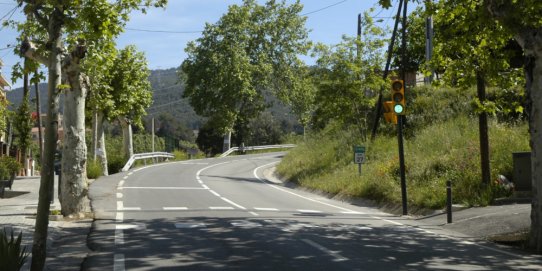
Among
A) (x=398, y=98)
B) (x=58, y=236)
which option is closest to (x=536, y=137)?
(x=398, y=98)

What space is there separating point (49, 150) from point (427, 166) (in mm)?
14996

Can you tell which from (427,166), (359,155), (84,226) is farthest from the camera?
(359,155)

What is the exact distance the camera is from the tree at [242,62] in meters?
57.0

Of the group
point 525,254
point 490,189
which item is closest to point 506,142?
point 490,189

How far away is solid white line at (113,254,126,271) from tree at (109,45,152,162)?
2261cm

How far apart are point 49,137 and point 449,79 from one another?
9928 mm

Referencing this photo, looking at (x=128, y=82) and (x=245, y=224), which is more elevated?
(x=128, y=82)

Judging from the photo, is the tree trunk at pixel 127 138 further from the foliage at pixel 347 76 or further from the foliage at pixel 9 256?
the foliage at pixel 9 256

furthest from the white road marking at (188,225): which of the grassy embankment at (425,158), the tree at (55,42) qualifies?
the grassy embankment at (425,158)

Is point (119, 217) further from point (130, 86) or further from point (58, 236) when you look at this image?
point (130, 86)

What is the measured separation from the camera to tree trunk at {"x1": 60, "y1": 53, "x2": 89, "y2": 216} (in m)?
14.4

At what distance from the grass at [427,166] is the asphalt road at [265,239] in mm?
1647

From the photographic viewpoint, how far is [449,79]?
47.8 feet

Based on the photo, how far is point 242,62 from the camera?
57062 millimetres
